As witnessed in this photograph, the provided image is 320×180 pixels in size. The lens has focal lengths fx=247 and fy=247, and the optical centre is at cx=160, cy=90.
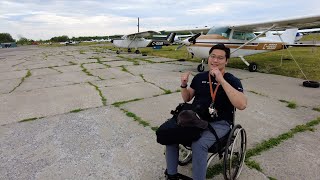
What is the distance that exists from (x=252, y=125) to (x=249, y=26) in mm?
7065

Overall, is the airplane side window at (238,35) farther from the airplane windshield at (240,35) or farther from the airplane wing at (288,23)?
the airplane wing at (288,23)

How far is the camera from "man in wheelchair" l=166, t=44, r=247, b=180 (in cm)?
231

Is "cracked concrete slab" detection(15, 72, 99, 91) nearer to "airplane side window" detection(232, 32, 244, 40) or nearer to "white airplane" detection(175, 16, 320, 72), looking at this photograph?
"white airplane" detection(175, 16, 320, 72)

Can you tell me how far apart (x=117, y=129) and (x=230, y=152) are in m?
2.44

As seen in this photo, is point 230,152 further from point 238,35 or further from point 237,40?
point 238,35

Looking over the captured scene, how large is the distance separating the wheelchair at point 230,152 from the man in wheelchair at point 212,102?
0.27 ft

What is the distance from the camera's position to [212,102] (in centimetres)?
271

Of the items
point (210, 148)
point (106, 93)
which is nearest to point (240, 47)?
point (106, 93)

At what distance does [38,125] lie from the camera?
478 cm

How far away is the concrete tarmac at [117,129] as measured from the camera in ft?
10.3

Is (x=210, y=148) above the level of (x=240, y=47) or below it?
below

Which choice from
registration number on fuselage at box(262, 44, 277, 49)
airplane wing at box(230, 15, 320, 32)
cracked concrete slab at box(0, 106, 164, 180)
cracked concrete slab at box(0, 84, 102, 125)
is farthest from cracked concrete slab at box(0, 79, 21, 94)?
registration number on fuselage at box(262, 44, 277, 49)

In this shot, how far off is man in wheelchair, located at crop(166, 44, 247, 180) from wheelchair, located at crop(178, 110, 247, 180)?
8 centimetres

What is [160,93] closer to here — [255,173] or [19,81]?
[255,173]
